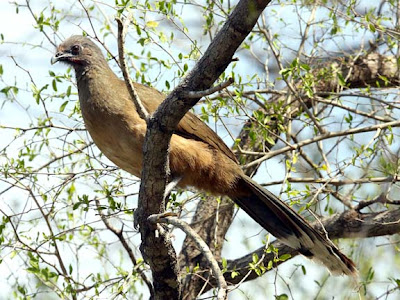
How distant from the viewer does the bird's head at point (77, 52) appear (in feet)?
16.4

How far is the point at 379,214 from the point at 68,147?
2500mm

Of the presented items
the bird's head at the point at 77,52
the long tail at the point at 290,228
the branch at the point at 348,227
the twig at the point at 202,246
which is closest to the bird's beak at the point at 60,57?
the bird's head at the point at 77,52

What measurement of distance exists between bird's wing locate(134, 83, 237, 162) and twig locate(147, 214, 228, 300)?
1079mm

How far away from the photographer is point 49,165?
553cm

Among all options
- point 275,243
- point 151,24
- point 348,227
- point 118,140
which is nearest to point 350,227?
point 348,227

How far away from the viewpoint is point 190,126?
4.76 m

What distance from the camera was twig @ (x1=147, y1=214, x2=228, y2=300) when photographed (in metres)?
2.85

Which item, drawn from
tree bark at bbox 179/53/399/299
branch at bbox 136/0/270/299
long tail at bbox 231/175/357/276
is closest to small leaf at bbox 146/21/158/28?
tree bark at bbox 179/53/399/299

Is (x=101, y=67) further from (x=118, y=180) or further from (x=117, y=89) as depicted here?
(x=118, y=180)

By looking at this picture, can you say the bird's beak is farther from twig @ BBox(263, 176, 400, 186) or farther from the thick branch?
the thick branch

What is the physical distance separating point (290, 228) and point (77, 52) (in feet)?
6.59

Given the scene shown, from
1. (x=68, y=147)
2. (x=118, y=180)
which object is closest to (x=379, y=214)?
(x=118, y=180)

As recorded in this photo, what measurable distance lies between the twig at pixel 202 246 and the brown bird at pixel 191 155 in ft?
2.71

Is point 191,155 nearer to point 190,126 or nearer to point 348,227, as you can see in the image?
point 190,126
